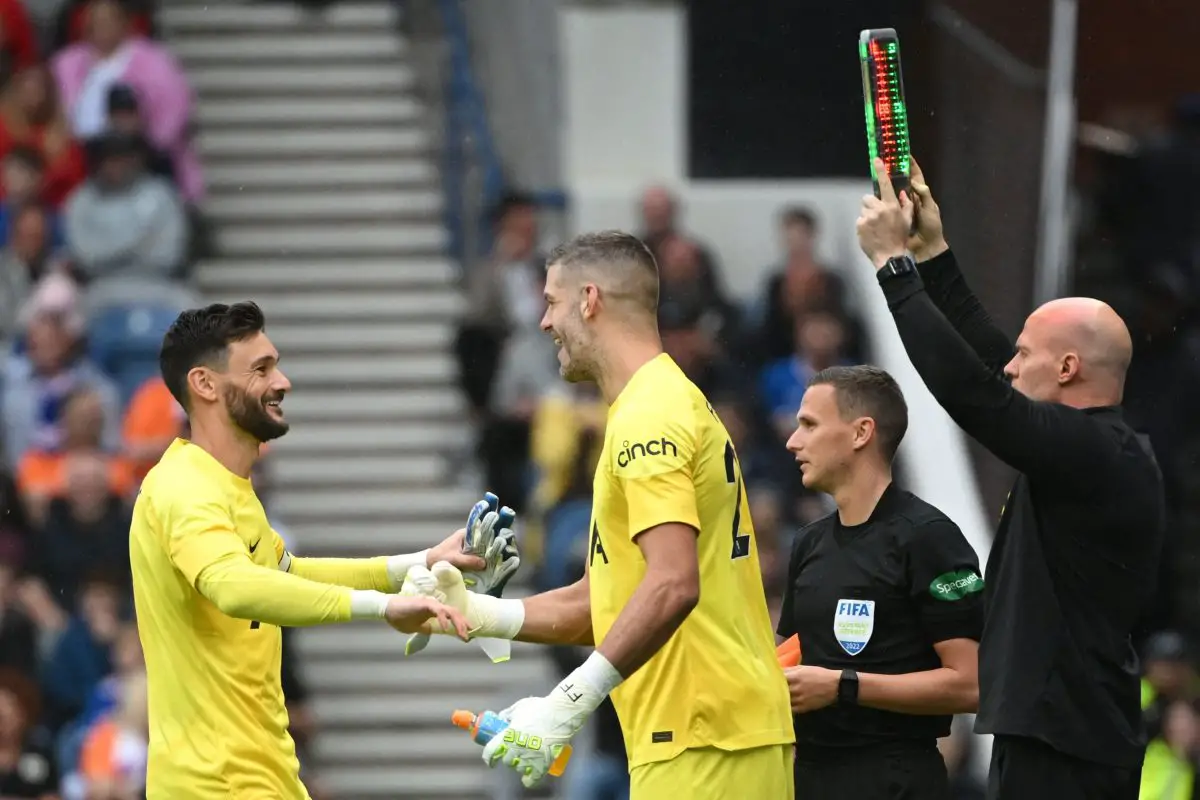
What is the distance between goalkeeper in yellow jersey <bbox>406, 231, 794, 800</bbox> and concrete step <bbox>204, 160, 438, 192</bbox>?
8329 mm

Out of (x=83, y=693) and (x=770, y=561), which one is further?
(x=83, y=693)

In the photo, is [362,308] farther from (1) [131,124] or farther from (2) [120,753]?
(2) [120,753]

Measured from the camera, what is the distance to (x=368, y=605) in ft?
19.1

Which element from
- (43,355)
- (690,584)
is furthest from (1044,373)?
(43,355)

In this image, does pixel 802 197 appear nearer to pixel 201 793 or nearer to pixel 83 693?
pixel 83 693

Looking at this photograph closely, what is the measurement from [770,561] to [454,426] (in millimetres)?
3397

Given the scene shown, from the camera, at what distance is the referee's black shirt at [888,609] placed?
243 inches

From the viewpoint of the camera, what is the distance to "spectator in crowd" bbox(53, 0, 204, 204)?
13258 mm

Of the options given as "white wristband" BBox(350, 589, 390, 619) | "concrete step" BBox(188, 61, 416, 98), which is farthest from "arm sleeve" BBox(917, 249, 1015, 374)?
"concrete step" BBox(188, 61, 416, 98)

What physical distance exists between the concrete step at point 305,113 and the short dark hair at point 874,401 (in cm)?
826

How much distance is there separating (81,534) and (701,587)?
6.57 meters

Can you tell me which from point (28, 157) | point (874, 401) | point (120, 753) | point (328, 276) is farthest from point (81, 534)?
point (874, 401)

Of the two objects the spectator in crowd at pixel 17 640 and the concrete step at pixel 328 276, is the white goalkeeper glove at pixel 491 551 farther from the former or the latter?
the concrete step at pixel 328 276

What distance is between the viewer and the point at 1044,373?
6012 mm
